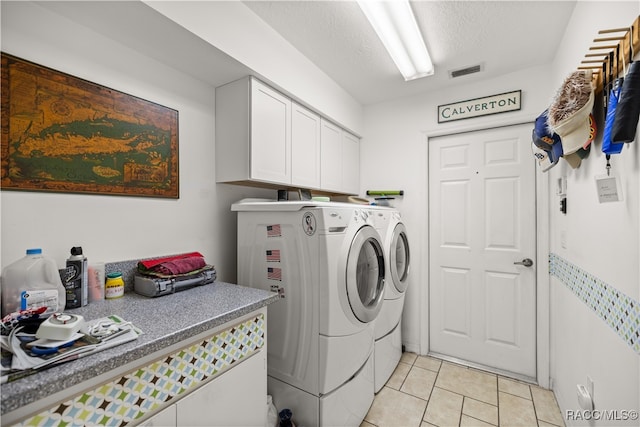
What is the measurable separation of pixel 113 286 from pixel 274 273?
2.61 feet

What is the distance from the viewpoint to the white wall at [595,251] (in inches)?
38.2

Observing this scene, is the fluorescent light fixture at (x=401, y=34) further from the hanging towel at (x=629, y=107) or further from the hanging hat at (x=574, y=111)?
the hanging towel at (x=629, y=107)

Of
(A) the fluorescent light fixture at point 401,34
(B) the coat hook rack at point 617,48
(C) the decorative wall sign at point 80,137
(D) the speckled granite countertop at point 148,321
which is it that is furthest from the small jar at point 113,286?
(B) the coat hook rack at point 617,48

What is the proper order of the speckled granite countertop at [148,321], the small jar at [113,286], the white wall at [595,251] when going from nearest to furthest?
the speckled granite countertop at [148,321] < the white wall at [595,251] < the small jar at [113,286]

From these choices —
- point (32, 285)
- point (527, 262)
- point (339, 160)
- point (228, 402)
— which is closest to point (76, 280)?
point (32, 285)

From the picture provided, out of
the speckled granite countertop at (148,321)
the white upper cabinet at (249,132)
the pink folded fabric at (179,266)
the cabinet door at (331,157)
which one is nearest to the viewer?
the speckled granite countertop at (148,321)

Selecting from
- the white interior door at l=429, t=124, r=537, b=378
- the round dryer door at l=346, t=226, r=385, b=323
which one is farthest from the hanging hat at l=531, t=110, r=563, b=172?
the round dryer door at l=346, t=226, r=385, b=323

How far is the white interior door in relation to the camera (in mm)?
2359

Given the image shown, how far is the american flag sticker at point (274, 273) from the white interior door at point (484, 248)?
1.71 m

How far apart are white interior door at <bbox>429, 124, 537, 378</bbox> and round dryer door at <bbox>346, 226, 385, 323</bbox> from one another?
1052 mm

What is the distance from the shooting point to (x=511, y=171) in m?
2.41

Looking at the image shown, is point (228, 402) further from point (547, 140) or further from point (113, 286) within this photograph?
point (547, 140)

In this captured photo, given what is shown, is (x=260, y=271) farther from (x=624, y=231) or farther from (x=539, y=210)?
(x=539, y=210)

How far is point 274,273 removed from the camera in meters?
1.68
